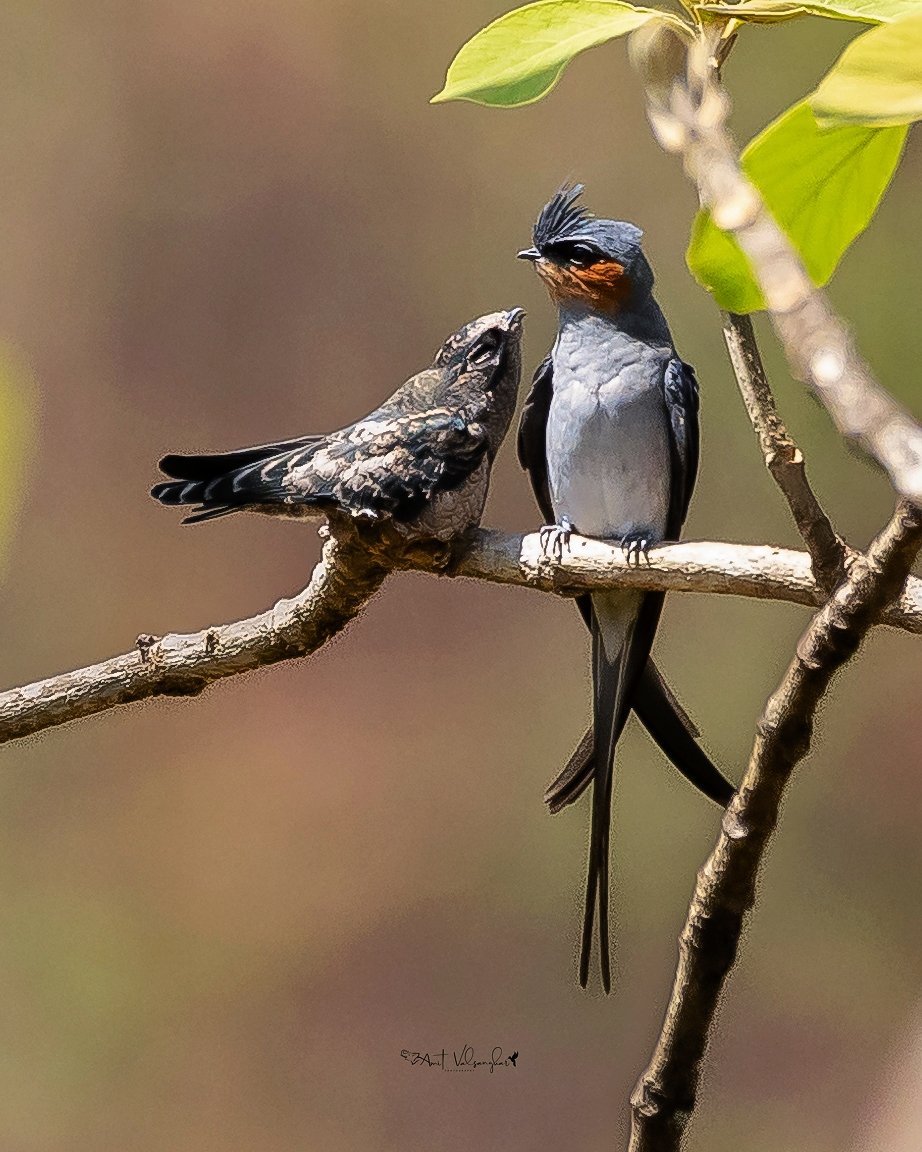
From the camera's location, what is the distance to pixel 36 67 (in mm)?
1560

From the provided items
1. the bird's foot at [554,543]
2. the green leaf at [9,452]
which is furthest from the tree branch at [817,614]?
the bird's foot at [554,543]

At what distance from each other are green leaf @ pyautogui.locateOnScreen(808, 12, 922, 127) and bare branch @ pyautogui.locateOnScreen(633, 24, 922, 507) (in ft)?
0.06

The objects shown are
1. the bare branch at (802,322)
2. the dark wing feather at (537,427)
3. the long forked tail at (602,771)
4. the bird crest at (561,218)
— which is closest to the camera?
the bare branch at (802,322)

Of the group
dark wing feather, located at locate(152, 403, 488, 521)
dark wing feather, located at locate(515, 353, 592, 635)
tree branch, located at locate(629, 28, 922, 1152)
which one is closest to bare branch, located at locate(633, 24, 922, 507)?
tree branch, located at locate(629, 28, 922, 1152)

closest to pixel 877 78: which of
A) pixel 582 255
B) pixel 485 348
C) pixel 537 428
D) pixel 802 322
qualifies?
pixel 802 322

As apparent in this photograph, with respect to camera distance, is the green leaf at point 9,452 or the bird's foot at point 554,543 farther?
the bird's foot at point 554,543

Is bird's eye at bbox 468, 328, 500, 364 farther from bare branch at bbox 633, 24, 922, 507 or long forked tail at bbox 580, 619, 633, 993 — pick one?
bare branch at bbox 633, 24, 922, 507

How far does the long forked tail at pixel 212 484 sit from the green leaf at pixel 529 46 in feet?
1.32

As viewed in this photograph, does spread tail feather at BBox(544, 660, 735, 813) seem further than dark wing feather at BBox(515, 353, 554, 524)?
No

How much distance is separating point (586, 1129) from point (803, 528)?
128 centimetres

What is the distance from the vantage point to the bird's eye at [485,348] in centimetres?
80

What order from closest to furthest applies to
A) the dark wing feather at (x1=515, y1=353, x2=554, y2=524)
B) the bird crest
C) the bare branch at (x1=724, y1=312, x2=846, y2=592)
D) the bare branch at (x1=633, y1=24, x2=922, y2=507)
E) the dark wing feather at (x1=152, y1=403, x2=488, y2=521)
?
1. the bare branch at (x1=633, y1=24, x2=922, y2=507)
2. the bare branch at (x1=724, y1=312, x2=846, y2=592)
3. the dark wing feather at (x1=152, y1=403, x2=488, y2=521)
4. the bird crest
5. the dark wing feather at (x1=515, y1=353, x2=554, y2=524)

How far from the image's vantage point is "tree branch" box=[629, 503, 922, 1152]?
35cm

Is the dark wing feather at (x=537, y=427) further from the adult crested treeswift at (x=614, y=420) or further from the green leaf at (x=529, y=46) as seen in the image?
the green leaf at (x=529, y=46)
